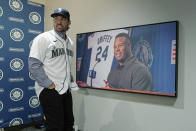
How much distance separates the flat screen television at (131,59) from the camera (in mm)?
1912

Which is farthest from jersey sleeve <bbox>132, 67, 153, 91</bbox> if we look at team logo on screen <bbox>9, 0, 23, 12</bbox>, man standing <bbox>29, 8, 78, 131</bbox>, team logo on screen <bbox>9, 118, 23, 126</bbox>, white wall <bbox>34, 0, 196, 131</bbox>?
team logo on screen <bbox>9, 0, 23, 12</bbox>

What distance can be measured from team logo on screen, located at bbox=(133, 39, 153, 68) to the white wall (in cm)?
25

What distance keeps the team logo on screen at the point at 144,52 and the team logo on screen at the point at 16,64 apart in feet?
6.38

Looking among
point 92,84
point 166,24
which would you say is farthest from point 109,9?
point 92,84

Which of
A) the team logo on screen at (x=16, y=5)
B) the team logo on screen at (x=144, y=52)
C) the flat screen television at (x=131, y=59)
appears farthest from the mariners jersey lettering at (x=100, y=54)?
the team logo on screen at (x=16, y=5)

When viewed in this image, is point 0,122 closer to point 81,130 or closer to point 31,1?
point 81,130

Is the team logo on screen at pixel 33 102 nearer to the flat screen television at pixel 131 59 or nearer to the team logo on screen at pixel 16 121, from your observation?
the team logo on screen at pixel 16 121

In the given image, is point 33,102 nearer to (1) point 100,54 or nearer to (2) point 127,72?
(1) point 100,54

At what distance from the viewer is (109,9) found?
97.0 inches

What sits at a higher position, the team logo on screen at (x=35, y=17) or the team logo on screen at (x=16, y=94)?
the team logo on screen at (x=35, y=17)

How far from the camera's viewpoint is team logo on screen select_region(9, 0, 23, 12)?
9.94 ft

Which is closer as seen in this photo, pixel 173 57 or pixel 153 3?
pixel 173 57

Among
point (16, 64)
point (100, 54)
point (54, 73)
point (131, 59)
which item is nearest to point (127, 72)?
point (131, 59)

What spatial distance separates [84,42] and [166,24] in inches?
45.5
